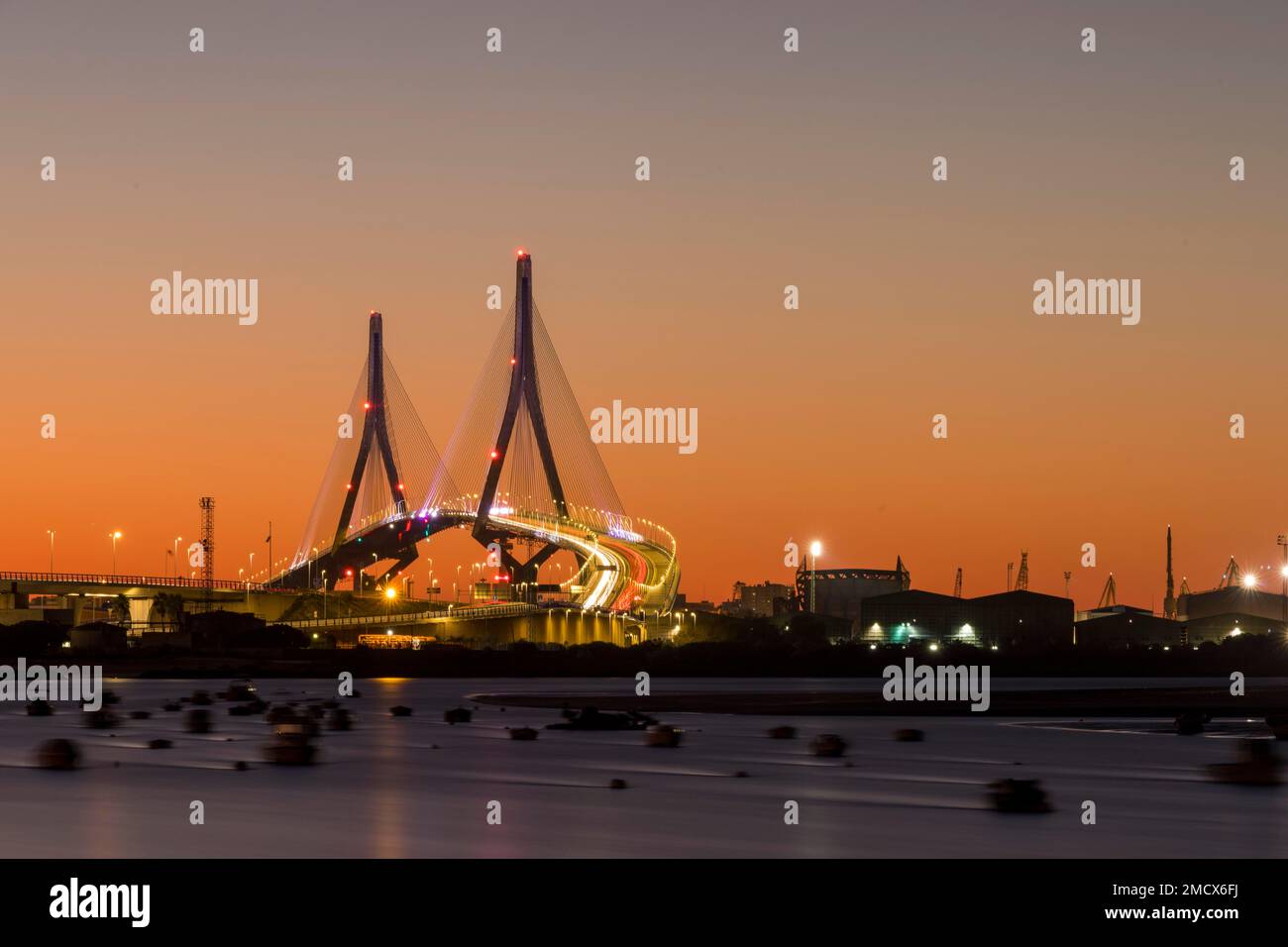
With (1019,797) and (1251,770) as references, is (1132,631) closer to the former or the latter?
(1251,770)

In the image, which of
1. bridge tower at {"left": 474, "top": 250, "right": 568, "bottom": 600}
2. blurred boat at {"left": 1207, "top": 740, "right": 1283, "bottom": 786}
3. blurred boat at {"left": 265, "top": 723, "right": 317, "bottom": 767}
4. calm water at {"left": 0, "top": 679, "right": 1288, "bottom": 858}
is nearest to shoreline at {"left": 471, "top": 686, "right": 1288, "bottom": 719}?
calm water at {"left": 0, "top": 679, "right": 1288, "bottom": 858}

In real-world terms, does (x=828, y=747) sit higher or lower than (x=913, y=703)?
higher

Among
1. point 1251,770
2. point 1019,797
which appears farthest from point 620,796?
point 1251,770

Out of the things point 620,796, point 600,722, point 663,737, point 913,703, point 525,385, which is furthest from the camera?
point 525,385

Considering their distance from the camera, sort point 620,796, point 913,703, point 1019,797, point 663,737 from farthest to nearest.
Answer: point 913,703 < point 663,737 < point 620,796 < point 1019,797

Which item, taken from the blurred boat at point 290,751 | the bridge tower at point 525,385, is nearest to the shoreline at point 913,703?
the blurred boat at point 290,751
